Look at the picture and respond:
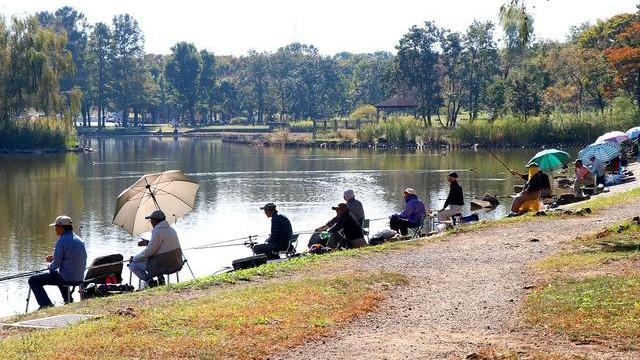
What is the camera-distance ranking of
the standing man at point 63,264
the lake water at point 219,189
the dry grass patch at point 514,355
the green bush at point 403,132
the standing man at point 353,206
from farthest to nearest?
the green bush at point 403,132
the lake water at point 219,189
the standing man at point 353,206
the standing man at point 63,264
the dry grass patch at point 514,355

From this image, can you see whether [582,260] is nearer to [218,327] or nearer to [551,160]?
[218,327]

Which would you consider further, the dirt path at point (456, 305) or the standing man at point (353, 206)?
the standing man at point (353, 206)

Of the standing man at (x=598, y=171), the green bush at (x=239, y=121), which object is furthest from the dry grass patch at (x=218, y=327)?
the green bush at (x=239, y=121)

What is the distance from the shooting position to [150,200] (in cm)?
1758

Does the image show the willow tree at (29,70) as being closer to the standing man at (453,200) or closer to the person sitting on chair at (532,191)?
the standing man at (453,200)

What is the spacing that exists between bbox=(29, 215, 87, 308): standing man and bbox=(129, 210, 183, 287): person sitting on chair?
3.88ft

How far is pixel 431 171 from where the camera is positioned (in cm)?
5056

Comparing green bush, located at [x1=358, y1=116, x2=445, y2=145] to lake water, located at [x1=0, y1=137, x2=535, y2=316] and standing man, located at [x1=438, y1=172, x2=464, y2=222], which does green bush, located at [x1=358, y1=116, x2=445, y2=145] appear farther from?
standing man, located at [x1=438, y1=172, x2=464, y2=222]

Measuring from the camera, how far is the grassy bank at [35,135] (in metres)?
69.7

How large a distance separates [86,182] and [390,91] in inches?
2070

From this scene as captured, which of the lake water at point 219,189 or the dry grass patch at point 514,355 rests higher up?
the dry grass patch at point 514,355

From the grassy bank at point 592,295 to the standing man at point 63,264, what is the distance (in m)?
6.39

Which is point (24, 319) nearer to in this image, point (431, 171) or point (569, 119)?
point (431, 171)

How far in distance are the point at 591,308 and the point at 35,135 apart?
65.4 m
